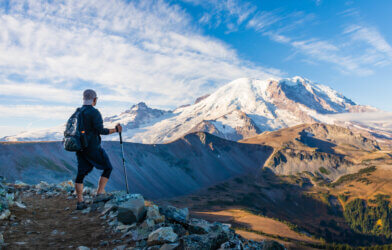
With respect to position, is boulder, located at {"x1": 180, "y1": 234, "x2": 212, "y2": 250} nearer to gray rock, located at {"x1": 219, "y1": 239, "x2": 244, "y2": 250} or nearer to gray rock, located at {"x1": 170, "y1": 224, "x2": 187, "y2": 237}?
gray rock, located at {"x1": 219, "y1": 239, "x2": 244, "y2": 250}

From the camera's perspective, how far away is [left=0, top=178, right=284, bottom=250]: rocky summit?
5293mm

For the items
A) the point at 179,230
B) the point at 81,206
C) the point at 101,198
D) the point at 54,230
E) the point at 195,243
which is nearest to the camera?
the point at 195,243

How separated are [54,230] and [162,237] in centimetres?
396

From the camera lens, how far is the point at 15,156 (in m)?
72.9

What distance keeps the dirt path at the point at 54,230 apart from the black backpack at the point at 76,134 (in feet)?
7.74

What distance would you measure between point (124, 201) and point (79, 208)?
2840 mm

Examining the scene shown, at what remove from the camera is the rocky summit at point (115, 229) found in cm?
529

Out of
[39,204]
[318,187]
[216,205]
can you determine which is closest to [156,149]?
[216,205]

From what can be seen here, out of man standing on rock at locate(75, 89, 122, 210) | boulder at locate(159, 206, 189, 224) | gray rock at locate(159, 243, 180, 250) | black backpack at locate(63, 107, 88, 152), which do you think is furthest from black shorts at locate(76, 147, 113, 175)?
gray rock at locate(159, 243, 180, 250)

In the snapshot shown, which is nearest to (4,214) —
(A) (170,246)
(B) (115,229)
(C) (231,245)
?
(B) (115,229)

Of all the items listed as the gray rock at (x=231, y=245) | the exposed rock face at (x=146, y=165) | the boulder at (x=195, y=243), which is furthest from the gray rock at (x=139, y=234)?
the exposed rock face at (x=146, y=165)

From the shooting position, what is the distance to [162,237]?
Answer: 5387 mm

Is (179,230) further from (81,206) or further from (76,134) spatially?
(81,206)

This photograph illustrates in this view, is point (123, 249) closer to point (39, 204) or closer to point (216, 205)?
point (39, 204)
